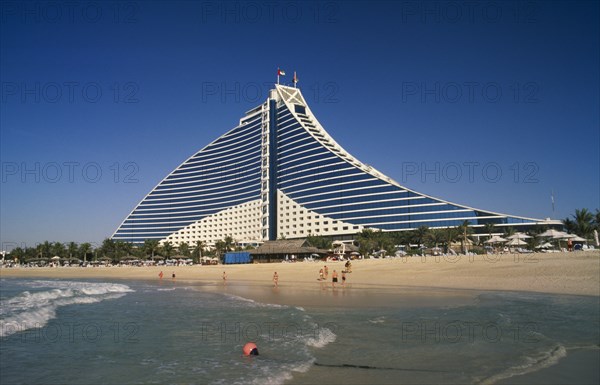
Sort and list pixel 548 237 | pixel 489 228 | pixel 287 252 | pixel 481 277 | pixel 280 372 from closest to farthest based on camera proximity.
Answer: pixel 280 372 < pixel 481 277 < pixel 548 237 < pixel 287 252 < pixel 489 228

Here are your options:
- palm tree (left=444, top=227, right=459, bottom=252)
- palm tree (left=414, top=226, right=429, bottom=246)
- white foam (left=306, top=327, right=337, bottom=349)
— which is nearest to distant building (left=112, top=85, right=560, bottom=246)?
palm tree (left=414, top=226, right=429, bottom=246)

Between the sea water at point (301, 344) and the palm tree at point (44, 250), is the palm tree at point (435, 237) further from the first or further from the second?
the palm tree at point (44, 250)

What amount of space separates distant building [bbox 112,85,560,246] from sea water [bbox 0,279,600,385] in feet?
231

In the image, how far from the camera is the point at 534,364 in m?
7.97

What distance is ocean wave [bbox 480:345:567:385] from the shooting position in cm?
722

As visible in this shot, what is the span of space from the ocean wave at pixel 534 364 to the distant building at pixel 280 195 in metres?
75.0

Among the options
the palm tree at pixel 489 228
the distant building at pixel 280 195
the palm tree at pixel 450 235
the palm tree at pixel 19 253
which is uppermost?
the distant building at pixel 280 195

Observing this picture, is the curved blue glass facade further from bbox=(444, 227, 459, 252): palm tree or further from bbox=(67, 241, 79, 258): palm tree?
bbox=(444, 227, 459, 252): palm tree

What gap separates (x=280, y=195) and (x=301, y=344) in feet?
316

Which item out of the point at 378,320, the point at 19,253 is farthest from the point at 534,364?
the point at 19,253

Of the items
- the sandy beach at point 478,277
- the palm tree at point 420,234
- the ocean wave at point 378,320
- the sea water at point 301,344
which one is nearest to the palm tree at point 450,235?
the palm tree at point 420,234

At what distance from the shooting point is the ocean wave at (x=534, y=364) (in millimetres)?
7219

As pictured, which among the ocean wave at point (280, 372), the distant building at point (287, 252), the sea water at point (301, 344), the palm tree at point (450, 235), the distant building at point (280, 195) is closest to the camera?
the ocean wave at point (280, 372)

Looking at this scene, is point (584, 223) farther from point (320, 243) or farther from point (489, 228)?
point (320, 243)
